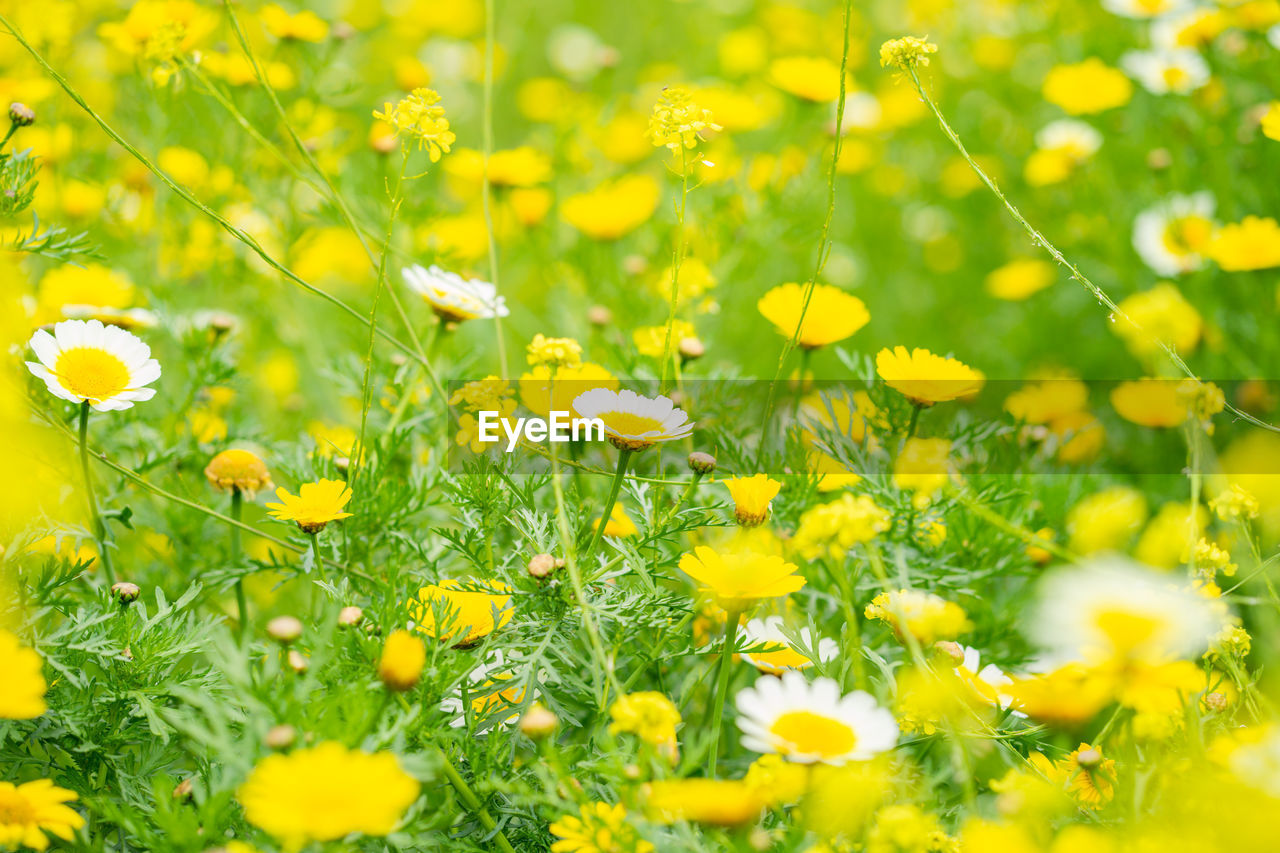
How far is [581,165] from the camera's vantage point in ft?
6.71

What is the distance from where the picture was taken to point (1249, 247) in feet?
4.97

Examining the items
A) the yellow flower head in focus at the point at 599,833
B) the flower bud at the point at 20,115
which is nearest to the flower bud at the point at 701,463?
the yellow flower head in focus at the point at 599,833

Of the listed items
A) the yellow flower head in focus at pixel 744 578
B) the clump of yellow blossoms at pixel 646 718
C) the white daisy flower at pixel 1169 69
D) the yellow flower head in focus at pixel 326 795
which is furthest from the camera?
the white daisy flower at pixel 1169 69

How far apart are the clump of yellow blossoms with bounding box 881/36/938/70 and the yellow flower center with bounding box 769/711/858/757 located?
64cm

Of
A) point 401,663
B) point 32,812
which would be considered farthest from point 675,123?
point 32,812

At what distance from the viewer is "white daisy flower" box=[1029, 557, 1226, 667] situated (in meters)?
0.67

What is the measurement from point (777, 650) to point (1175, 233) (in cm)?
136

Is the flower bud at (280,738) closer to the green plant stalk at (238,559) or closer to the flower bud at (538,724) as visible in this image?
the flower bud at (538,724)

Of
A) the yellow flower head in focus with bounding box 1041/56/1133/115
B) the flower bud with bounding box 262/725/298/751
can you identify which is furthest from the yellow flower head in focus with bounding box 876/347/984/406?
the yellow flower head in focus with bounding box 1041/56/1133/115

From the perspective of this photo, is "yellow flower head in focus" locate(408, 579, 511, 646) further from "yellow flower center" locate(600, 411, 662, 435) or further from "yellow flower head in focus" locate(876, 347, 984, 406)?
"yellow flower head in focus" locate(876, 347, 984, 406)

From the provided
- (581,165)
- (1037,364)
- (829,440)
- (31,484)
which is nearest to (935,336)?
(1037,364)

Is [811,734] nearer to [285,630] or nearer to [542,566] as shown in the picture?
[542,566]

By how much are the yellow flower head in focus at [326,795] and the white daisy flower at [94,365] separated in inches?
18.7

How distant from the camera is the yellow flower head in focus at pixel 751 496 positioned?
93 centimetres
